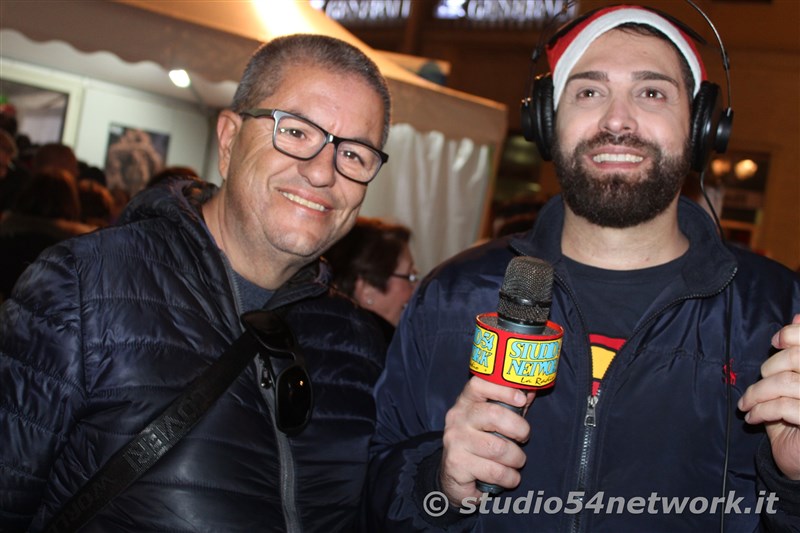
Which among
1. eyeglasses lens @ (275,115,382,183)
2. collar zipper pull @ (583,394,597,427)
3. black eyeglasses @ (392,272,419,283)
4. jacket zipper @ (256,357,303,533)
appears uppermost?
eyeglasses lens @ (275,115,382,183)

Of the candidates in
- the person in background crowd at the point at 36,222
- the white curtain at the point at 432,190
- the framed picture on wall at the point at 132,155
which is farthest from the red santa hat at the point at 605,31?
the framed picture on wall at the point at 132,155

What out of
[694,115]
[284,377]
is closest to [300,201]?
[284,377]

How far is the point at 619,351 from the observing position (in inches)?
79.3

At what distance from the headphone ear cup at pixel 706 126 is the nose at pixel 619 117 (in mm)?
230

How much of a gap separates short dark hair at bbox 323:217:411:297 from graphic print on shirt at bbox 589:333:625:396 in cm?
219

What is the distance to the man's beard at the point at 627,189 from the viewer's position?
2191 mm

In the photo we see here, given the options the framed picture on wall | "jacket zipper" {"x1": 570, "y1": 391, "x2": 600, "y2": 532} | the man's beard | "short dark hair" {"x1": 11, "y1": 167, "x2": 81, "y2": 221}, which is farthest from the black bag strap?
the framed picture on wall

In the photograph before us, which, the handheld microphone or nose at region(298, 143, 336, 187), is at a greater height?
nose at region(298, 143, 336, 187)

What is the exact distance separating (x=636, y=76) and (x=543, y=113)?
32 cm

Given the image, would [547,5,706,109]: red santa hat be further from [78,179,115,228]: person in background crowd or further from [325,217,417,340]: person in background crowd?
[78,179,115,228]: person in background crowd

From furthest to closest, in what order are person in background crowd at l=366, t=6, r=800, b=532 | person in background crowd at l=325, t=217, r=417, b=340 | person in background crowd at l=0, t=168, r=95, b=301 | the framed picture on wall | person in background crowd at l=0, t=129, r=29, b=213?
the framed picture on wall
person in background crowd at l=0, t=129, r=29, b=213
person in background crowd at l=325, t=217, r=417, b=340
person in background crowd at l=0, t=168, r=95, b=301
person in background crowd at l=366, t=6, r=800, b=532

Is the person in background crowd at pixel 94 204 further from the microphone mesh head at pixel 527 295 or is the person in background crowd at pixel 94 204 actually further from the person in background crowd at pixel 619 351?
the microphone mesh head at pixel 527 295

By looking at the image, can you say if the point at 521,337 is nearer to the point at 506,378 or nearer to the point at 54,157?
the point at 506,378

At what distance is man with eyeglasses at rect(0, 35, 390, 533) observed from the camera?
1.82 meters
